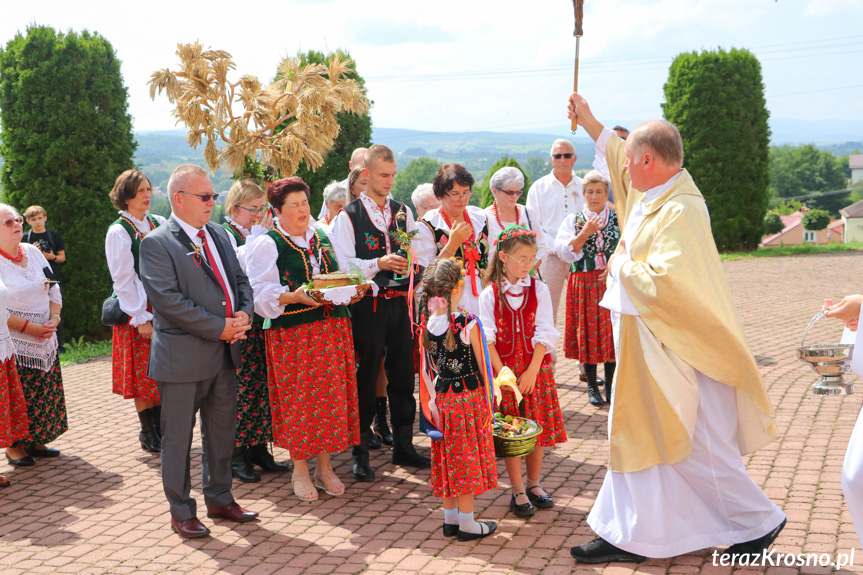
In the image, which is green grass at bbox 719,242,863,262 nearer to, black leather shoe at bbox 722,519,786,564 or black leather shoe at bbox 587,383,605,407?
black leather shoe at bbox 587,383,605,407

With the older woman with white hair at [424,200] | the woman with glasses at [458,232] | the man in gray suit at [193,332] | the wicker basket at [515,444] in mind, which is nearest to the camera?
→ the wicker basket at [515,444]

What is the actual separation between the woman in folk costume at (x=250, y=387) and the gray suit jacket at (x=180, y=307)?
0.89 m

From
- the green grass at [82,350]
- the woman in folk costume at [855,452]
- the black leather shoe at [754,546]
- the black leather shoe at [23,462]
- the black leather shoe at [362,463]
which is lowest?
the green grass at [82,350]

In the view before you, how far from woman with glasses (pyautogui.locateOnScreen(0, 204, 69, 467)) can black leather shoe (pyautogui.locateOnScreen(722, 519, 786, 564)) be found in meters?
5.39

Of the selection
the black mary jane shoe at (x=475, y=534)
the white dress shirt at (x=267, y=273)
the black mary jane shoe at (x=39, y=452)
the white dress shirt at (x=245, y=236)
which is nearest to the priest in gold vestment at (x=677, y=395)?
the black mary jane shoe at (x=475, y=534)

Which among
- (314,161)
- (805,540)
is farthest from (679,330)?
(314,161)

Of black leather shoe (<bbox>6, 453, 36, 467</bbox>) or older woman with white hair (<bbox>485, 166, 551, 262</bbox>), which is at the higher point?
older woman with white hair (<bbox>485, 166, 551, 262</bbox>)

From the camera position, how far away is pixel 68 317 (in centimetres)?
1303

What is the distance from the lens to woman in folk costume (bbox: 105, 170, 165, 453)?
20.8 ft

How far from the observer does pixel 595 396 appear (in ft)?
24.9

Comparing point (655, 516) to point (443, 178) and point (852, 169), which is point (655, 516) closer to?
point (443, 178)

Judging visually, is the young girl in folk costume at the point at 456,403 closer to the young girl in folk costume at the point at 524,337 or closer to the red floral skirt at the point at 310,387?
the young girl in folk costume at the point at 524,337

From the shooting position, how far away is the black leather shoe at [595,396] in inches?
296

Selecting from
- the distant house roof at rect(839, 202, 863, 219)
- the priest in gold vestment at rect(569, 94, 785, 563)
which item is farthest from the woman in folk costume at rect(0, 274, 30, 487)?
the distant house roof at rect(839, 202, 863, 219)
